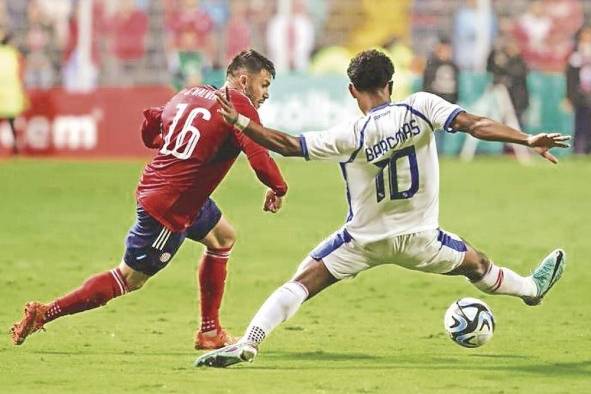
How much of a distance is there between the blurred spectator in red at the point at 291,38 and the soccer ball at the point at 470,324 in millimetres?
19681

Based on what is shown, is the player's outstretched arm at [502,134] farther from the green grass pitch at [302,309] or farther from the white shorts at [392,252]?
the green grass pitch at [302,309]

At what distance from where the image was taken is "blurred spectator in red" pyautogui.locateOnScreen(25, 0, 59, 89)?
1169 inches

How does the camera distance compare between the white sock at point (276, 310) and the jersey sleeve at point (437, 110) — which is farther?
the white sock at point (276, 310)

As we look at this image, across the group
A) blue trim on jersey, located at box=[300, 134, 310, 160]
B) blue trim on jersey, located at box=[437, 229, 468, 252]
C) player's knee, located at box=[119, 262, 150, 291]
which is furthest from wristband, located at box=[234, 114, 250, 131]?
player's knee, located at box=[119, 262, 150, 291]

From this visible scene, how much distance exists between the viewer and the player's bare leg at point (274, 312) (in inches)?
344

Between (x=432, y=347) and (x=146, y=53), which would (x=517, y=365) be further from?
(x=146, y=53)

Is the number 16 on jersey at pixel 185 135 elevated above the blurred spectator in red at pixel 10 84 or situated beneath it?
elevated above

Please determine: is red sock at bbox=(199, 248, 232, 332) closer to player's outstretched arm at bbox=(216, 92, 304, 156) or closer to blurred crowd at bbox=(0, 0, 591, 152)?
player's outstretched arm at bbox=(216, 92, 304, 156)

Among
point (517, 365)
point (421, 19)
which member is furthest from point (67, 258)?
point (421, 19)

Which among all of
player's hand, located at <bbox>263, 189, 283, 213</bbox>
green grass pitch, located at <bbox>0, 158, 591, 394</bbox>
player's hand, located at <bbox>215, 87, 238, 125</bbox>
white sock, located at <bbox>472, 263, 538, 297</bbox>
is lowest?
green grass pitch, located at <bbox>0, 158, 591, 394</bbox>

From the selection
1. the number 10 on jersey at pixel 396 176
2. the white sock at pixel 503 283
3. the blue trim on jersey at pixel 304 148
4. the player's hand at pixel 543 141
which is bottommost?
the white sock at pixel 503 283

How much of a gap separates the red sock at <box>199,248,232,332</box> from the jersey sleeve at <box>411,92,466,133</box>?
2.03m

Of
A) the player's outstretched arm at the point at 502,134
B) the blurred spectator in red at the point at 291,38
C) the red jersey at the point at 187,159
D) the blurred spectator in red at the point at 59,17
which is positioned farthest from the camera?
the blurred spectator in red at the point at 59,17

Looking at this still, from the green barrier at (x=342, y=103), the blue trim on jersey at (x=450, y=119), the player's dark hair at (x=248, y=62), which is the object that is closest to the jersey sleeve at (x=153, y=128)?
the player's dark hair at (x=248, y=62)
